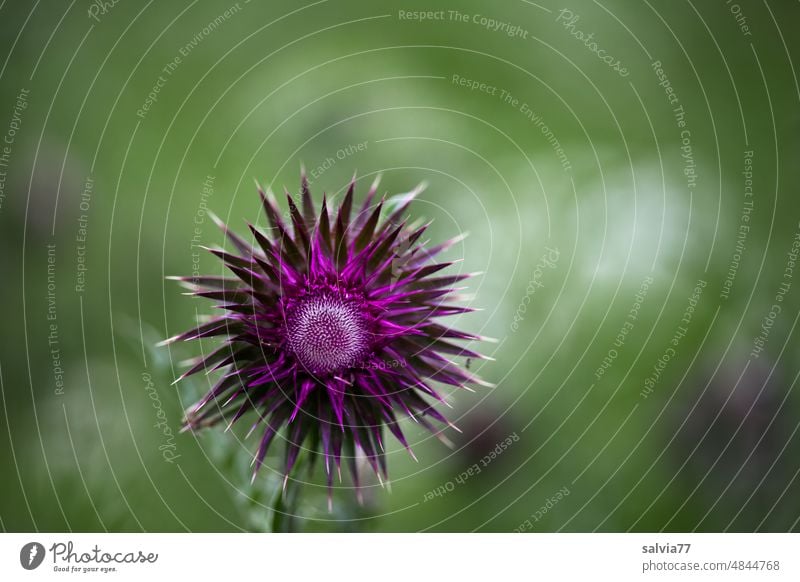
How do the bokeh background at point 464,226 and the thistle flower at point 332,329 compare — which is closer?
the thistle flower at point 332,329

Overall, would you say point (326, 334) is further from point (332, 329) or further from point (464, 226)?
point (464, 226)

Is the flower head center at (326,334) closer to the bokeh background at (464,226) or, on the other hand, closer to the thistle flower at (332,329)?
the thistle flower at (332,329)

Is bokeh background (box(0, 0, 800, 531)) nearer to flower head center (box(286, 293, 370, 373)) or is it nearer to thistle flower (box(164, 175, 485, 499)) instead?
thistle flower (box(164, 175, 485, 499))

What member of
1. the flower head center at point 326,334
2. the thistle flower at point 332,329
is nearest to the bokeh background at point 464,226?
the thistle flower at point 332,329

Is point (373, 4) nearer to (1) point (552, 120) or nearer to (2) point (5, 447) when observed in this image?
(1) point (552, 120)

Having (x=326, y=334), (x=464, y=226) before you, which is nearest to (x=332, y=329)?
(x=326, y=334)

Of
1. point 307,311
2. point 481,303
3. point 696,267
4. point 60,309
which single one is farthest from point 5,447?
point 696,267

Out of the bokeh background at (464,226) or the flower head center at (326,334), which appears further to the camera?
the bokeh background at (464,226)
